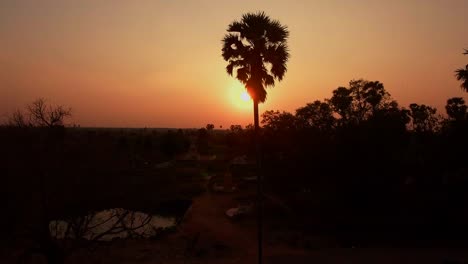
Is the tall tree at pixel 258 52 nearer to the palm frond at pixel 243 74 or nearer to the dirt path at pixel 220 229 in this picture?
the palm frond at pixel 243 74

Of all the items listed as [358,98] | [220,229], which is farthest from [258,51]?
[358,98]

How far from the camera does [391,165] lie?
25.6 meters

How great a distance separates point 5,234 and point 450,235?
23.5 metres

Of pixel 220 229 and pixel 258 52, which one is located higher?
pixel 258 52

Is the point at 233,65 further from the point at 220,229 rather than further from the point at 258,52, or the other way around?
the point at 220,229

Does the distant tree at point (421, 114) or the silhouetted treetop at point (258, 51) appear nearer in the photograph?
the silhouetted treetop at point (258, 51)

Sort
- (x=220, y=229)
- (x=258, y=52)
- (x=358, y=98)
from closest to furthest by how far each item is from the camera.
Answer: (x=258, y=52) → (x=220, y=229) → (x=358, y=98)

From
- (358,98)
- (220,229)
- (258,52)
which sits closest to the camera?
(258,52)

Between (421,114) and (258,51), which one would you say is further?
(421,114)

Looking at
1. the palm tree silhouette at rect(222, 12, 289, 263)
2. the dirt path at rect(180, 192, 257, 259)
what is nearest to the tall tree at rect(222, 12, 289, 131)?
the palm tree silhouette at rect(222, 12, 289, 263)

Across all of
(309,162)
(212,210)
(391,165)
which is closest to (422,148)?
(391,165)

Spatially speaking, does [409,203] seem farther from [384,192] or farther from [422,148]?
[422,148]

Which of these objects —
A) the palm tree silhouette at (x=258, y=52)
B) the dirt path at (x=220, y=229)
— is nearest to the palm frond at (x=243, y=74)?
the palm tree silhouette at (x=258, y=52)

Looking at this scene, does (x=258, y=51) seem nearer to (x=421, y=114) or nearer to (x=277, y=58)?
(x=277, y=58)
